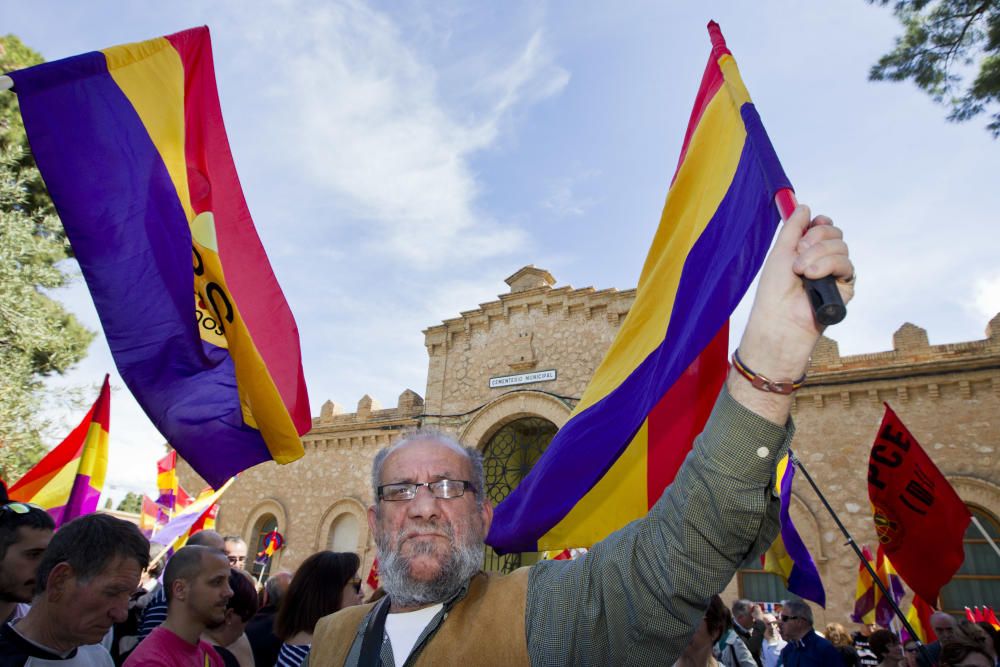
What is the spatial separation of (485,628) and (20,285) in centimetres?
1242

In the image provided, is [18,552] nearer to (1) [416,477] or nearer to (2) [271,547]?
(1) [416,477]

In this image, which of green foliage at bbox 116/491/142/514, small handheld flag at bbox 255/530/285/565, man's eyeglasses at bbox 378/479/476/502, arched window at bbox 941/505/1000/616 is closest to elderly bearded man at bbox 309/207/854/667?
man's eyeglasses at bbox 378/479/476/502

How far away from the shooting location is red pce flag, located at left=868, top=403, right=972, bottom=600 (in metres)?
5.45

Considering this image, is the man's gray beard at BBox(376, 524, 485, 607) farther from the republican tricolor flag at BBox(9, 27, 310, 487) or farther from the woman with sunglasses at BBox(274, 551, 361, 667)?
the woman with sunglasses at BBox(274, 551, 361, 667)

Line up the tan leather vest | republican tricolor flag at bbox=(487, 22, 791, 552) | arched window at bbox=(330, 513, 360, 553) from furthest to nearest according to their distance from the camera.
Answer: arched window at bbox=(330, 513, 360, 553)
republican tricolor flag at bbox=(487, 22, 791, 552)
the tan leather vest

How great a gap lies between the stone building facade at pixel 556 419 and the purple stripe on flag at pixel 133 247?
371 centimetres

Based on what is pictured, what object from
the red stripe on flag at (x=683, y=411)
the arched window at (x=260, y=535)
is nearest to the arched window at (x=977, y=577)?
the red stripe on flag at (x=683, y=411)

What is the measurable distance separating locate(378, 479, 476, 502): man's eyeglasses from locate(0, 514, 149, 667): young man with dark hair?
5.13 feet

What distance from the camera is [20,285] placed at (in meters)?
10.7

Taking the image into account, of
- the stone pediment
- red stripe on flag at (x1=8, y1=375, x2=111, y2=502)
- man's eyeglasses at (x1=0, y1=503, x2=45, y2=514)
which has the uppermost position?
the stone pediment

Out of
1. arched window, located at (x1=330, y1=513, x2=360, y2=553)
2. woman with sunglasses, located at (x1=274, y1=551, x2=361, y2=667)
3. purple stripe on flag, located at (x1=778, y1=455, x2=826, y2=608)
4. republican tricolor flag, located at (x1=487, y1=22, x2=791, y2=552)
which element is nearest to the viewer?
republican tricolor flag, located at (x1=487, y1=22, x2=791, y2=552)

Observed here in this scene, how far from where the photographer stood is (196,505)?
25.3 ft

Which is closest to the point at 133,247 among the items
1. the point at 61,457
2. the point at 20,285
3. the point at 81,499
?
the point at 81,499

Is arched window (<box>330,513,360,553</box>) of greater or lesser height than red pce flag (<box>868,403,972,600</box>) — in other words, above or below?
above
